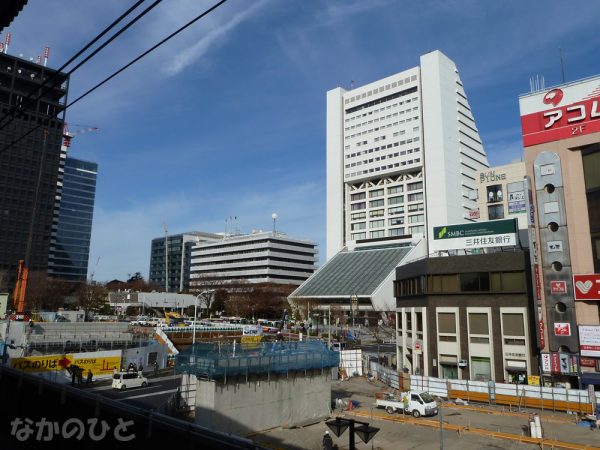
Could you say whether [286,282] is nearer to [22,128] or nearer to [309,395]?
[22,128]

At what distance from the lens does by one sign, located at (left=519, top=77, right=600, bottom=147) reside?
127 feet

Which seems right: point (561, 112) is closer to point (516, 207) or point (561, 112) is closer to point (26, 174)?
point (516, 207)

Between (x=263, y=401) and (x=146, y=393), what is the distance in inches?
651

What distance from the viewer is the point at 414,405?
1240 inches

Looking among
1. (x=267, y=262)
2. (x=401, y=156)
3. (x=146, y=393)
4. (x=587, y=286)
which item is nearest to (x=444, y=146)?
(x=401, y=156)

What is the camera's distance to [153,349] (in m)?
53.1

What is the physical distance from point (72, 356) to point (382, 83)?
5174 inches

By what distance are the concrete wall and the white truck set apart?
182 inches

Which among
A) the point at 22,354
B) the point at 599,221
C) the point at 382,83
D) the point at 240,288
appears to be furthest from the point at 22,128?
the point at 599,221

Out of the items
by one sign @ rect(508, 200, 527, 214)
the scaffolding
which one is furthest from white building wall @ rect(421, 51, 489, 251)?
the scaffolding

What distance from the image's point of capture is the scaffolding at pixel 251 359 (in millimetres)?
26188

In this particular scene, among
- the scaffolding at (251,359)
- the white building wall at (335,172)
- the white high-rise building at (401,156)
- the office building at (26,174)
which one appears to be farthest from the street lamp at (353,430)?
the office building at (26,174)

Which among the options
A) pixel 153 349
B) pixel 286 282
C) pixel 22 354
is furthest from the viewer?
pixel 286 282

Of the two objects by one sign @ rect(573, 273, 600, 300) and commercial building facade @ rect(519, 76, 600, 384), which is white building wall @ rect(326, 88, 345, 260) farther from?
by one sign @ rect(573, 273, 600, 300)
